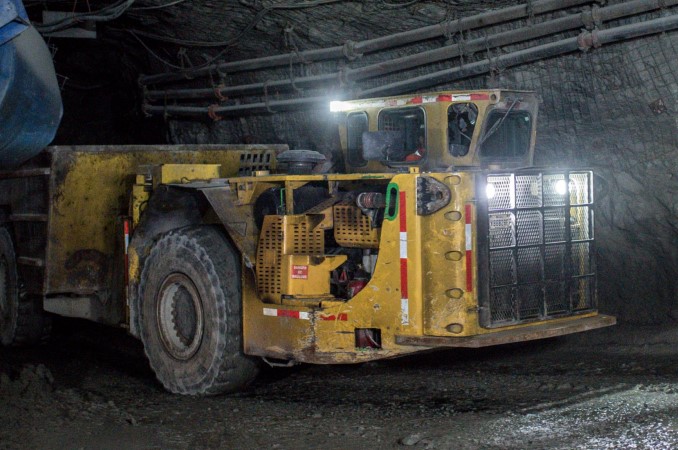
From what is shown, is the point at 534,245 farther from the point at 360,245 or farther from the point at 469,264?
the point at 360,245

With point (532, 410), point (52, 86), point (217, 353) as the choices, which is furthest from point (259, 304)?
point (52, 86)

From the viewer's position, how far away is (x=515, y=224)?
21.6ft

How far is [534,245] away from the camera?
22.0 feet

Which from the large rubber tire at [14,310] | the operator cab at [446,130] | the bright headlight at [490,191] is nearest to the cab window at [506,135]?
the operator cab at [446,130]

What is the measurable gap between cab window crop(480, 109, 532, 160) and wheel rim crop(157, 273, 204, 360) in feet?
7.62

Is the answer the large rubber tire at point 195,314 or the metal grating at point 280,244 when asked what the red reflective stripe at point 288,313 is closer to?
the metal grating at point 280,244

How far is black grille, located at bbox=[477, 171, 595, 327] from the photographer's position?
6.39 m

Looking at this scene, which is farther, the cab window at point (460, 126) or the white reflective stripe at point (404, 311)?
the cab window at point (460, 126)

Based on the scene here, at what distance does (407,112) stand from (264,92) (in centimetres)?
Answer: 489

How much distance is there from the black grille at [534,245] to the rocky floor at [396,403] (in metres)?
0.58

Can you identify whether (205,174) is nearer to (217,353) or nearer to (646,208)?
(217,353)

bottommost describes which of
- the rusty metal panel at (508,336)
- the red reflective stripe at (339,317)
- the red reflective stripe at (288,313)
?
the rusty metal panel at (508,336)

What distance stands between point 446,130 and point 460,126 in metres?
0.15

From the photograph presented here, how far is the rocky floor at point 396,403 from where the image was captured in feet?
18.5
